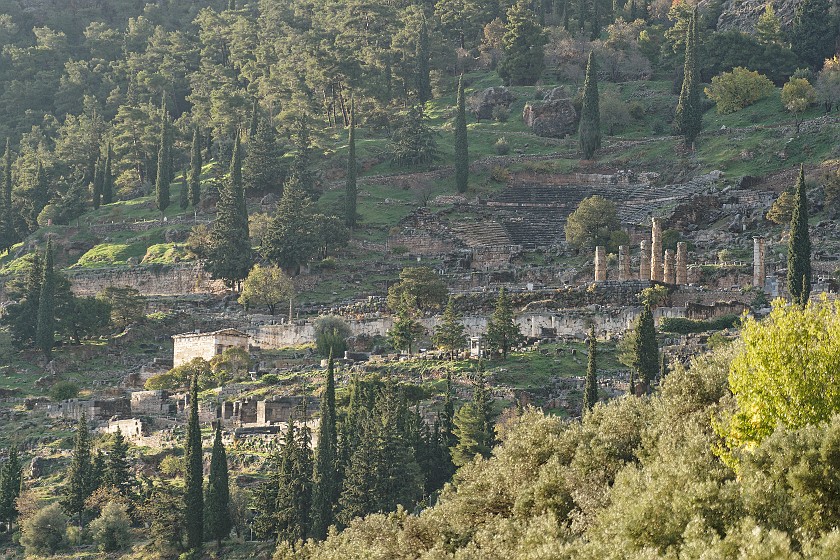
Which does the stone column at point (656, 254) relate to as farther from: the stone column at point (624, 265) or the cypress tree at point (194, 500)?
the cypress tree at point (194, 500)

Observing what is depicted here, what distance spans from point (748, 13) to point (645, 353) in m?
62.4

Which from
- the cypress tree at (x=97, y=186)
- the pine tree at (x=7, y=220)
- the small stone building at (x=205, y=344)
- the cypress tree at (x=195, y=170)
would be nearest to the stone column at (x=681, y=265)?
the small stone building at (x=205, y=344)

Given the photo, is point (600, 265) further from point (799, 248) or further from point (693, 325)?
point (799, 248)

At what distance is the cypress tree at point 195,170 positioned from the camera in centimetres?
9950

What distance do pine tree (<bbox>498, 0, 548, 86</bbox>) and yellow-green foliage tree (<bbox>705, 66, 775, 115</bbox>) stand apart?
1518 centimetres

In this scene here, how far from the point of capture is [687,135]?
96.9 metres

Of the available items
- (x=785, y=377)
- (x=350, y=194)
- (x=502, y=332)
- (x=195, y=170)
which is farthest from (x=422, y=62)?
(x=785, y=377)

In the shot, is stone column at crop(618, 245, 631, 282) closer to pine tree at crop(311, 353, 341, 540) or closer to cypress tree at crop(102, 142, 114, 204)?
pine tree at crop(311, 353, 341, 540)

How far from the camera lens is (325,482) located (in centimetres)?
5503

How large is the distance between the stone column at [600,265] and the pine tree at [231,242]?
19.4 meters

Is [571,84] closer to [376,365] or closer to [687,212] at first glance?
[687,212]

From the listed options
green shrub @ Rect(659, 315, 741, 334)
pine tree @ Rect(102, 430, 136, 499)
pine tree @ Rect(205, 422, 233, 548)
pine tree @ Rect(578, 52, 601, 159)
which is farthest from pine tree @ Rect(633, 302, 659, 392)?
pine tree @ Rect(578, 52, 601, 159)

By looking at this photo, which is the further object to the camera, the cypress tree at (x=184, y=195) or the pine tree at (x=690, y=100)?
the cypress tree at (x=184, y=195)

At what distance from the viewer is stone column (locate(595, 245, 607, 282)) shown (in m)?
78.0
